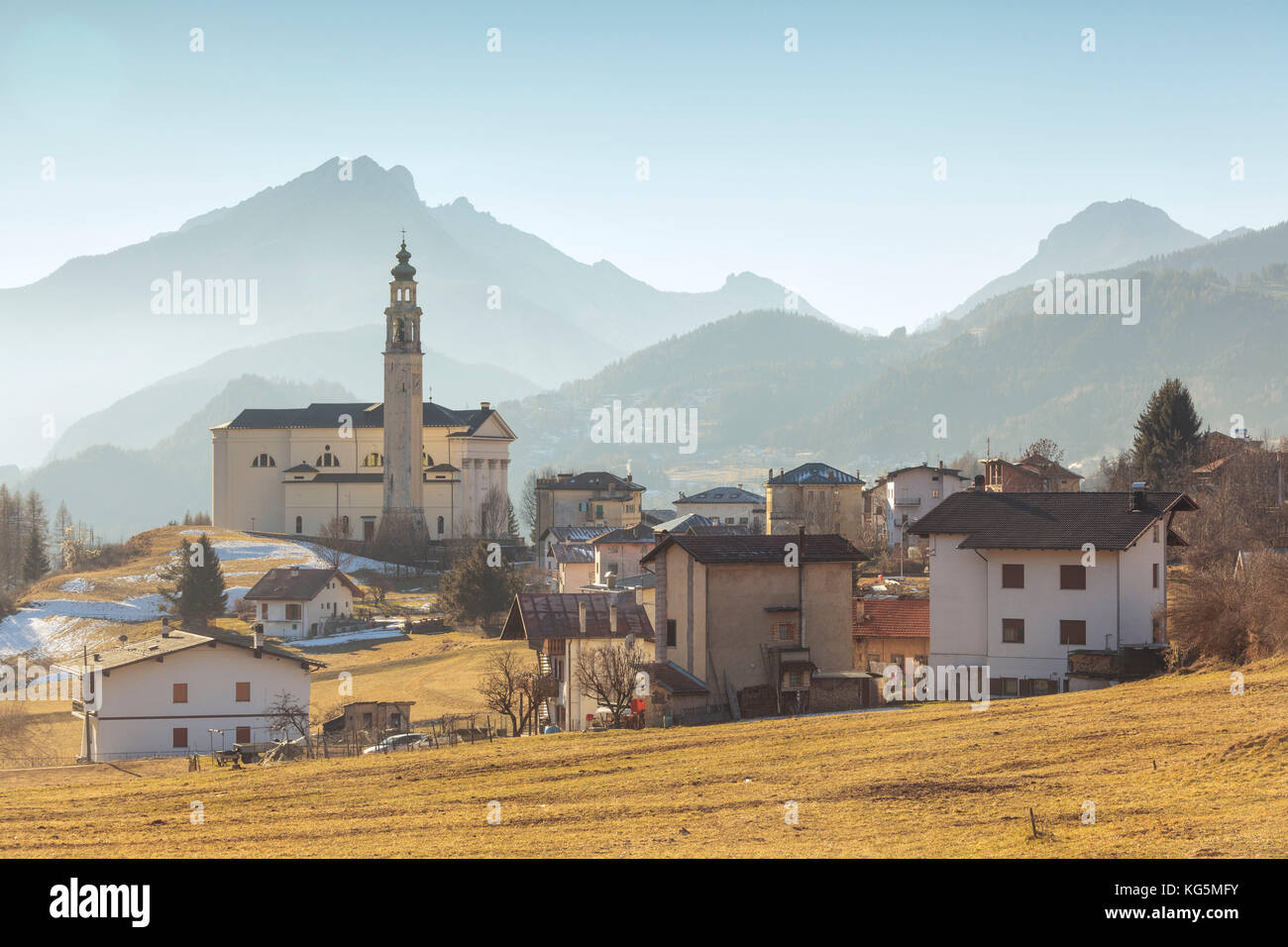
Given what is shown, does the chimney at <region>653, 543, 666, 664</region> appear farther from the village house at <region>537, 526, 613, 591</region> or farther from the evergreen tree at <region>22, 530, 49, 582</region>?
the evergreen tree at <region>22, 530, 49, 582</region>

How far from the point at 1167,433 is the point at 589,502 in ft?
149

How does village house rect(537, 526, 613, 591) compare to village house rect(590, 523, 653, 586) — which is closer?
village house rect(590, 523, 653, 586)

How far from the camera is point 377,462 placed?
12012 cm

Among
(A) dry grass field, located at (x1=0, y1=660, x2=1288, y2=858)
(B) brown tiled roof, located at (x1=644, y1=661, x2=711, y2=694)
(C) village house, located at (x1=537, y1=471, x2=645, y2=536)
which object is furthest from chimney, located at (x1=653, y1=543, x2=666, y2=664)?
(C) village house, located at (x1=537, y1=471, x2=645, y2=536)

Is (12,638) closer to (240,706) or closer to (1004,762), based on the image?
(240,706)

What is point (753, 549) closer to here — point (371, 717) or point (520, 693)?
point (520, 693)

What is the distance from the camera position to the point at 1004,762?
2212cm

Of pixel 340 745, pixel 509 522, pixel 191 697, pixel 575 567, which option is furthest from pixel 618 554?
pixel 509 522

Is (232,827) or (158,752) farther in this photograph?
(158,752)

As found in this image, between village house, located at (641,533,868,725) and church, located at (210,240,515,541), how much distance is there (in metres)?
72.3

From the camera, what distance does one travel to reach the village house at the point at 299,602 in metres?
80.1

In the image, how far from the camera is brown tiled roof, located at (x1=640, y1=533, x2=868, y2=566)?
40250 mm
